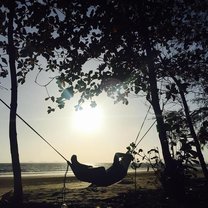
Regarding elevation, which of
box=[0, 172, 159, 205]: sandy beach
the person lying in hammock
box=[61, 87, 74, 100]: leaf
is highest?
box=[61, 87, 74, 100]: leaf

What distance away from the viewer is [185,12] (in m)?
16.0

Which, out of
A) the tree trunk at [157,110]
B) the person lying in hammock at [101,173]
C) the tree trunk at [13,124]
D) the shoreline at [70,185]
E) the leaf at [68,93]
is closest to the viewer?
the leaf at [68,93]

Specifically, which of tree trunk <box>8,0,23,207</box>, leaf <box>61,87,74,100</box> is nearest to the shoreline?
tree trunk <box>8,0,23,207</box>

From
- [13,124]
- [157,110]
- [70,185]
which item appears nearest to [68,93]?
[157,110]

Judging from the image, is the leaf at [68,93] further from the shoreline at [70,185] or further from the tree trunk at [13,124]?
the shoreline at [70,185]

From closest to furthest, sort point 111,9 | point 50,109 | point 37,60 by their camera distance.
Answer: point 111,9, point 50,109, point 37,60

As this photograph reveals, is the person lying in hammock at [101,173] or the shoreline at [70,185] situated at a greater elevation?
the person lying in hammock at [101,173]

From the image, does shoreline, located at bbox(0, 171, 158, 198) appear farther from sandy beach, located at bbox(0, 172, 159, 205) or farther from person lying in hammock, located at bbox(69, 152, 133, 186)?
person lying in hammock, located at bbox(69, 152, 133, 186)

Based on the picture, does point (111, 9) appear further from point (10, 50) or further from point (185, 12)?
point (185, 12)

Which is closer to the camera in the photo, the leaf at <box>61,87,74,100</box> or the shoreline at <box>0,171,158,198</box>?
Result: the leaf at <box>61,87,74,100</box>

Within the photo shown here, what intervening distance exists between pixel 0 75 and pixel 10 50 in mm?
1145

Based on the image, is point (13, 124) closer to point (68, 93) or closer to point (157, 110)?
point (68, 93)

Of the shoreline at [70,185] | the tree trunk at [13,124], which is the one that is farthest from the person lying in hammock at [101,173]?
the shoreline at [70,185]

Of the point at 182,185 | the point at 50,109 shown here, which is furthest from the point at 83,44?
the point at 182,185
